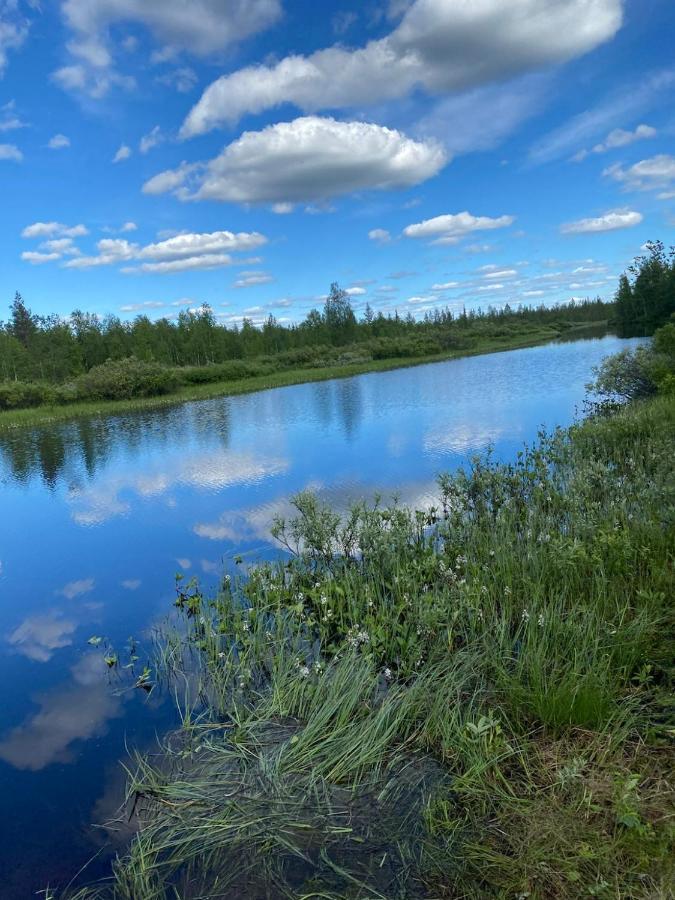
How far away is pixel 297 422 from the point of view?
993 inches

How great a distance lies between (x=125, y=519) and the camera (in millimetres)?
13188

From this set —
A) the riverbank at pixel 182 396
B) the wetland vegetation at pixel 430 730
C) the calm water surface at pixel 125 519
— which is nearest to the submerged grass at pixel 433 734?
the wetland vegetation at pixel 430 730

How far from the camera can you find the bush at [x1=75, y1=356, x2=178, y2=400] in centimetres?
4406

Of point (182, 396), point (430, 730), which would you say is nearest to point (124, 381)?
point (182, 396)

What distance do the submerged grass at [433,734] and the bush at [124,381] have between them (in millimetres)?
40625

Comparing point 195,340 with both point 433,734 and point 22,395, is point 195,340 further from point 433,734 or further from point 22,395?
point 433,734

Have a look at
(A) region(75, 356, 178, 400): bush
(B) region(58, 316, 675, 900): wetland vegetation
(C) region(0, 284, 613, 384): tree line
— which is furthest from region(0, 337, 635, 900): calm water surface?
(C) region(0, 284, 613, 384): tree line

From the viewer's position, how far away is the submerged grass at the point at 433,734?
3299mm

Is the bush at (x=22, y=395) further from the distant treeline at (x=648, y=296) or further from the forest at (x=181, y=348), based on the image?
the distant treeline at (x=648, y=296)

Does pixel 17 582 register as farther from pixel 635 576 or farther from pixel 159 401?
pixel 159 401

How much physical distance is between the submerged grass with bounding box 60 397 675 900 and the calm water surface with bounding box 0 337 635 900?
74 centimetres

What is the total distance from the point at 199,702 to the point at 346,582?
2110mm

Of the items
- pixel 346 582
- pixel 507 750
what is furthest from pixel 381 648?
pixel 507 750

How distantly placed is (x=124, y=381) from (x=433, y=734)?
44548 mm
